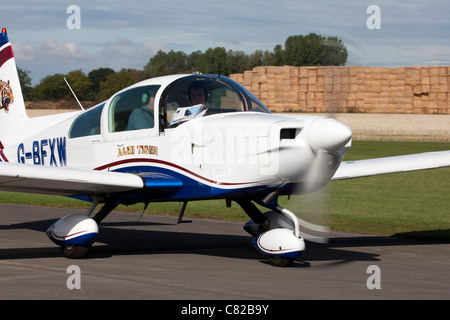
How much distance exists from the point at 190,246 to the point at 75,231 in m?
2.03

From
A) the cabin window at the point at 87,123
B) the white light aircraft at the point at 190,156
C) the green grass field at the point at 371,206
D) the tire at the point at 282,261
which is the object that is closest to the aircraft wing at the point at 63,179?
the white light aircraft at the point at 190,156

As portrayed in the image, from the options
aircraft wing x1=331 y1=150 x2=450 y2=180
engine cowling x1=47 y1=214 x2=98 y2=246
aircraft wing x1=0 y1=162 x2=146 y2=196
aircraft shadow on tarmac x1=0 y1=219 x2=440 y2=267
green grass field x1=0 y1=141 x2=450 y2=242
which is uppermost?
aircraft wing x1=0 y1=162 x2=146 y2=196

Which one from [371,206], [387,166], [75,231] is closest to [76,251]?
[75,231]

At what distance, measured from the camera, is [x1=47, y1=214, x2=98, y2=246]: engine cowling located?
28.6ft

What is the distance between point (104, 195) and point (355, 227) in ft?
16.4

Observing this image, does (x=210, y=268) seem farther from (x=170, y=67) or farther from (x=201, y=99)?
(x=170, y=67)

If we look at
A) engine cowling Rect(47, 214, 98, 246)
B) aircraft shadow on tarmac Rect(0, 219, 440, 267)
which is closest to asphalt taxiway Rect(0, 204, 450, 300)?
aircraft shadow on tarmac Rect(0, 219, 440, 267)

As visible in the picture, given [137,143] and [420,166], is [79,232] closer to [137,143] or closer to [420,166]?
[137,143]

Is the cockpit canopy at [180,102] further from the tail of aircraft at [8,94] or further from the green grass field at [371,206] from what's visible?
the tail of aircraft at [8,94]

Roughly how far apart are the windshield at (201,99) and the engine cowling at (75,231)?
1.65 m

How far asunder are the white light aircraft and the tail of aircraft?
196cm

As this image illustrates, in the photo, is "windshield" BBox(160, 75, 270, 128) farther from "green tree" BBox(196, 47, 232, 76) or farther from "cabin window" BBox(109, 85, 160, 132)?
"green tree" BBox(196, 47, 232, 76)
